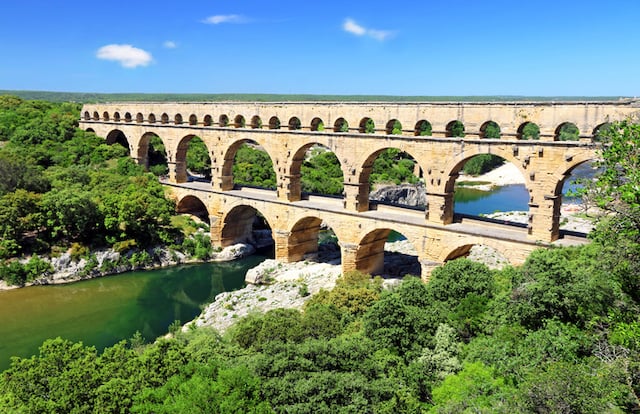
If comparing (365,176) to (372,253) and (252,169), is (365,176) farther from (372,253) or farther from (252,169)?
(252,169)

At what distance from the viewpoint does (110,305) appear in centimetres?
2630

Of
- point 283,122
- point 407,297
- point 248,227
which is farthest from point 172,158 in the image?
point 407,297

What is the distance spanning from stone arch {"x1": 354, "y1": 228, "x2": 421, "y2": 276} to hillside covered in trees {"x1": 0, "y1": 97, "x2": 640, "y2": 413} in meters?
6.72

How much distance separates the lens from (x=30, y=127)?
4647 centimetres

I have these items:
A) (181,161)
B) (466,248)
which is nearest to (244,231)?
(181,161)

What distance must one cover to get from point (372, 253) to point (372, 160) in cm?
471

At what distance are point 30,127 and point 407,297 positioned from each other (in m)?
42.0

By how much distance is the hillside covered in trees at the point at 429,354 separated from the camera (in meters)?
9.44

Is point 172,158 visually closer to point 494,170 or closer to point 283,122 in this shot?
point 283,122

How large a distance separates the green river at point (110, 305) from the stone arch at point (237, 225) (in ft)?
6.71

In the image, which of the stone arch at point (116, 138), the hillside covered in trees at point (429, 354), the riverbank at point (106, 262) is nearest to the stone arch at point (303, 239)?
the riverbank at point (106, 262)

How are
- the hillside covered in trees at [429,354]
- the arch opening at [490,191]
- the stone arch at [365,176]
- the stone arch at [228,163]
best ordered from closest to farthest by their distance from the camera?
1. the hillside covered in trees at [429,354]
2. the stone arch at [365,176]
3. the stone arch at [228,163]
4. the arch opening at [490,191]

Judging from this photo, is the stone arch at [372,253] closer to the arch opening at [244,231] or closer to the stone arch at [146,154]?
the arch opening at [244,231]

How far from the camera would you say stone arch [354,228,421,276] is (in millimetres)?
26105
